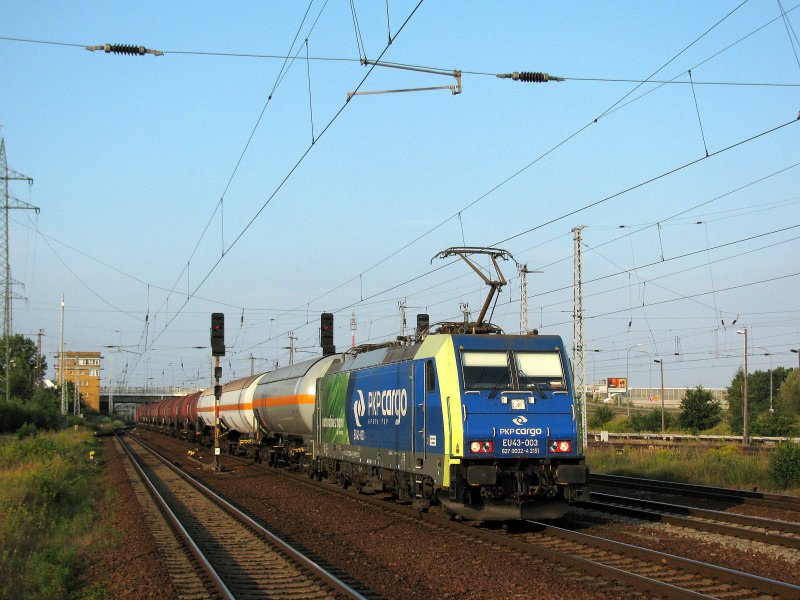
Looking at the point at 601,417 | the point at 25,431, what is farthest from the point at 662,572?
the point at 601,417

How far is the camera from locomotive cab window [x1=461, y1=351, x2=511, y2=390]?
1463 centimetres

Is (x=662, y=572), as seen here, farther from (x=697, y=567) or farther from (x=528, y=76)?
(x=528, y=76)

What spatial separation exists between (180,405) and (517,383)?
50277 millimetres

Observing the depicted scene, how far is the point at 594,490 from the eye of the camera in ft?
73.4

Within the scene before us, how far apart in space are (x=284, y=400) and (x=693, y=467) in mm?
13462

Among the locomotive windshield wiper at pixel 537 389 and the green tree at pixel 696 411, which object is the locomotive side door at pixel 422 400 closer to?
the locomotive windshield wiper at pixel 537 389

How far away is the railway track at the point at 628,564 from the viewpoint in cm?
977

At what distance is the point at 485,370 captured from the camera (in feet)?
48.5

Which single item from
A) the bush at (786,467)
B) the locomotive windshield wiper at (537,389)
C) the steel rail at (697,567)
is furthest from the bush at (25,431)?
the steel rail at (697,567)

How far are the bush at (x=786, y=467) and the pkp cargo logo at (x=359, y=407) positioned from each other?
36.7 feet

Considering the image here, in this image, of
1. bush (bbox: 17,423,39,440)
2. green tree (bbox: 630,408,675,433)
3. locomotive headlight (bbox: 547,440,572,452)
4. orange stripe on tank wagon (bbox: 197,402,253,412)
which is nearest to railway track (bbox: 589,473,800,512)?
locomotive headlight (bbox: 547,440,572,452)

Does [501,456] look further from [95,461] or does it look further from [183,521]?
[95,461]

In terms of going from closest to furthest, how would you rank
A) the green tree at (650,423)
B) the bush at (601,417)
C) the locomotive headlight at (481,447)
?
the locomotive headlight at (481,447)
the green tree at (650,423)
the bush at (601,417)

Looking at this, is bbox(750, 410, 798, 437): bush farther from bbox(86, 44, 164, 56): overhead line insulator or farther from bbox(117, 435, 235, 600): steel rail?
bbox(86, 44, 164, 56): overhead line insulator
